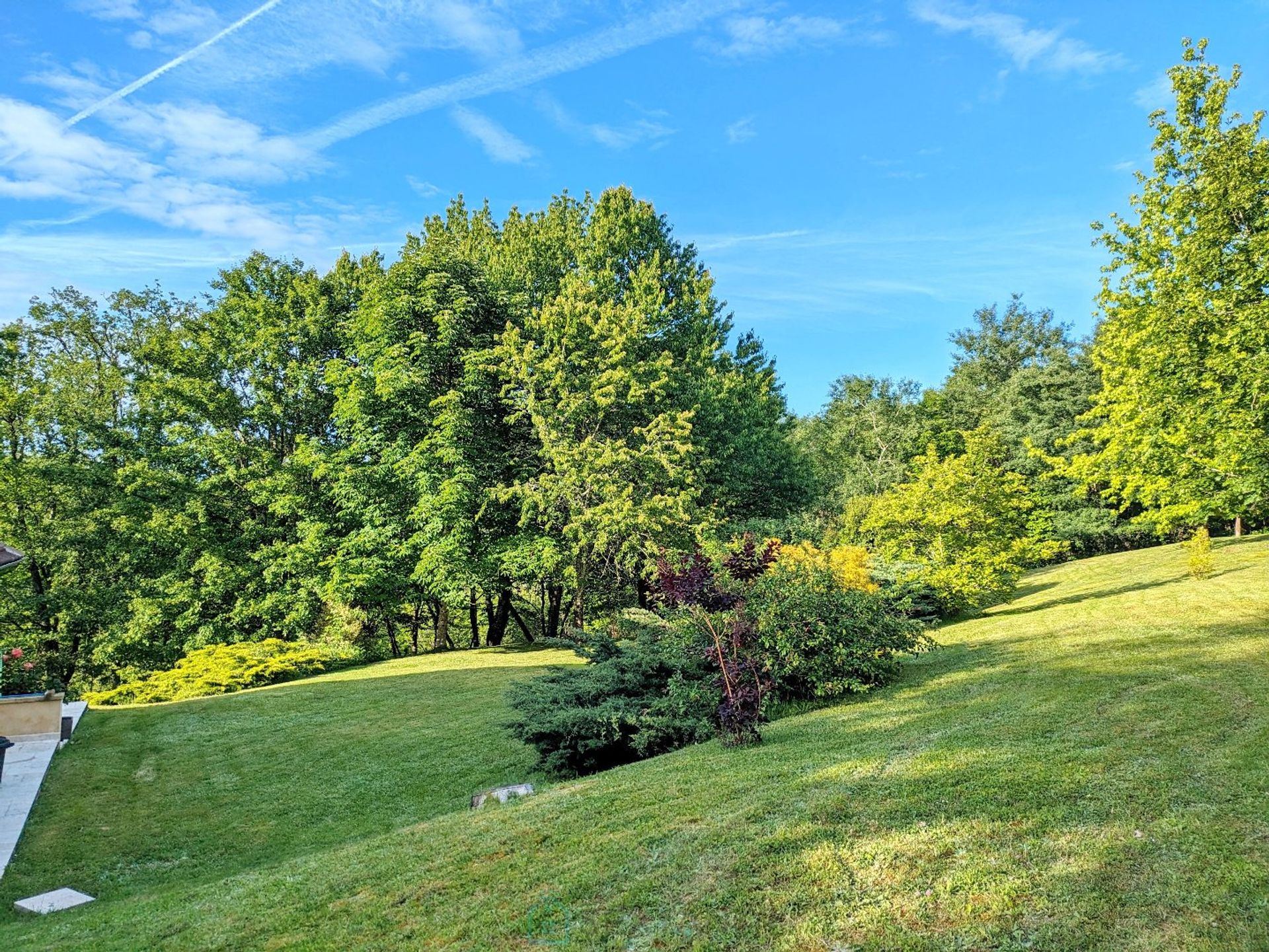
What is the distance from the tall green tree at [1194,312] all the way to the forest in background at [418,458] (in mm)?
4319

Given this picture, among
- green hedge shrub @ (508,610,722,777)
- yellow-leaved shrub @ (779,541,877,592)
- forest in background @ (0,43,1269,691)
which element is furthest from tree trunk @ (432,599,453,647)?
green hedge shrub @ (508,610,722,777)

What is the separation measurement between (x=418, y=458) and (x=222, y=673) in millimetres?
7573

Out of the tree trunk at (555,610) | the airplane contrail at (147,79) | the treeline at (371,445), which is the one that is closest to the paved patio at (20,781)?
the treeline at (371,445)

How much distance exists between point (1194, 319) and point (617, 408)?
1442 centimetres

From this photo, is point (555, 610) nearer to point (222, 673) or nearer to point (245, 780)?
point (222, 673)

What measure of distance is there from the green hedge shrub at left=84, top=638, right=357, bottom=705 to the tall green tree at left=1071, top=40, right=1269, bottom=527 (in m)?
19.7

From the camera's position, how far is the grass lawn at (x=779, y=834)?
317 cm

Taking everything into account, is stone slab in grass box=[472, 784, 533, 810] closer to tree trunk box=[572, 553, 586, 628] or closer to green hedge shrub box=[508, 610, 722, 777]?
green hedge shrub box=[508, 610, 722, 777]

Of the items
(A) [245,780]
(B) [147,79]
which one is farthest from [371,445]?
(A) [245,780]

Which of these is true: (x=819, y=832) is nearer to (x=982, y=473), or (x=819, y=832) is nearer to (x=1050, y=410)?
(x=982, y=473)

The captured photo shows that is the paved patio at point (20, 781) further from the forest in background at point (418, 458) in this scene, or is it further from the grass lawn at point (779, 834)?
the forest in background at point (418, 458)

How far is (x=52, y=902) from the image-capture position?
5.76 m

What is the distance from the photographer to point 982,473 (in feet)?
54.4

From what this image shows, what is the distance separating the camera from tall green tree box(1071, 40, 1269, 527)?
33.8 feet
